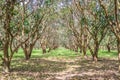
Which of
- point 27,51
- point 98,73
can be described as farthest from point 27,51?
point 98,73

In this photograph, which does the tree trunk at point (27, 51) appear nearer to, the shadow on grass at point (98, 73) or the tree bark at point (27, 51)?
the tree bark at point (27, 51)

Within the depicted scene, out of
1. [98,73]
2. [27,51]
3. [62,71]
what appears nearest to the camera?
[98,73]

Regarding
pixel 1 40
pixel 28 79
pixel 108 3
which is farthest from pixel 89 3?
pixel 28 79

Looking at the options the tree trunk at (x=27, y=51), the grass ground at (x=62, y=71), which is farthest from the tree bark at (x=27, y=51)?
the grass ground at (x=62, y=71)

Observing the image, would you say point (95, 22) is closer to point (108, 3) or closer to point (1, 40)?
point (108, 3)

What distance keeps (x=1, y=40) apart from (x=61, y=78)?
6.51 m

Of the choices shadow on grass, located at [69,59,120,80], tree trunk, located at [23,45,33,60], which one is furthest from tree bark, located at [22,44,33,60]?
shadow on grass, located at [69,59,120,80]

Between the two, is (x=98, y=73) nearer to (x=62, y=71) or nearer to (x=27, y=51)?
(x=62, y=71)

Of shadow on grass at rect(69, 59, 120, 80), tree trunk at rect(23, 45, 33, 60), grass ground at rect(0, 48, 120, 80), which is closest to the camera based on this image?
shadow on grass at rect(69, 59, 120, 80)

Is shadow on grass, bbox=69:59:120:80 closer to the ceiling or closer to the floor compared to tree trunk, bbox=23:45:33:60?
closer to the floor

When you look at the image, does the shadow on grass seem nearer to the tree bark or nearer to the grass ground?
the grass ground

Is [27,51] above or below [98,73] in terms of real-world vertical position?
above

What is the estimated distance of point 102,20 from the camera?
→ 31.5 m

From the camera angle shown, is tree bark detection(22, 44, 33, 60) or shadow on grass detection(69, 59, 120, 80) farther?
tree bark detection(22, 44, 33, 60)
